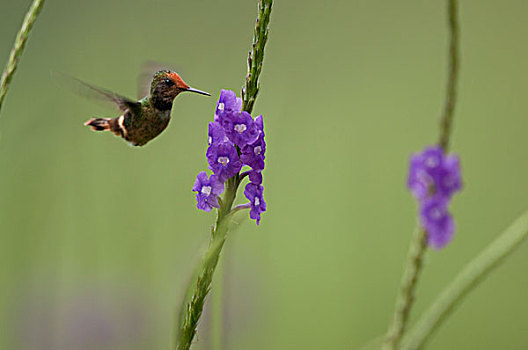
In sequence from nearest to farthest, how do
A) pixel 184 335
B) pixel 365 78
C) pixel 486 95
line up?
pixel 184 335 < pixel 486 95 < pixel 365 78

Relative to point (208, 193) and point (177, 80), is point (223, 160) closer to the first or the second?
point (208, 193)

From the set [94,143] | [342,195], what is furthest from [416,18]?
[94,143]

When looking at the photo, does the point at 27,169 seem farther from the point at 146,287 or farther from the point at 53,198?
the point at 146,287

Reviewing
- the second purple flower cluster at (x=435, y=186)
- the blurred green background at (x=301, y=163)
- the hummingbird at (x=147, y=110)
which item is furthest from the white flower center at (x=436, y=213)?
the blurred green background at (x=301, y=163)

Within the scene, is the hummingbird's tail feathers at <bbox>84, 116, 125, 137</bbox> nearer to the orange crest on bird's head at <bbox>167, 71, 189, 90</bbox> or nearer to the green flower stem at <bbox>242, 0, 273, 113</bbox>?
the orange crest on bird's head at <bbox>167, 71, 189, 90</bbox>

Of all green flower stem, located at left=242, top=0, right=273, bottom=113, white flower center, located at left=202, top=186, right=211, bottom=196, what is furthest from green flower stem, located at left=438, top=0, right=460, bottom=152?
white flower center, located at left=202, top=186, right=211, bottom=196

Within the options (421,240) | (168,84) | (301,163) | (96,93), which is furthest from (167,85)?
(301,163)
